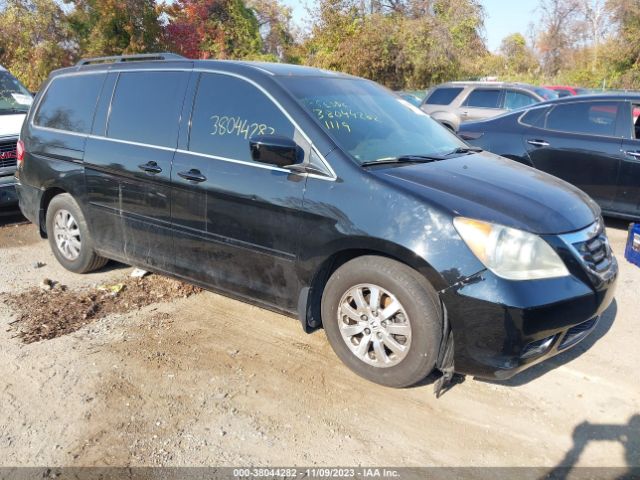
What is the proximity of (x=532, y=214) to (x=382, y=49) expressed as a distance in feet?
74.3

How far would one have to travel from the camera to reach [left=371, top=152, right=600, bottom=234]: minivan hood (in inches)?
126

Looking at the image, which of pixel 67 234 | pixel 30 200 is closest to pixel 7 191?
pixel 30 200

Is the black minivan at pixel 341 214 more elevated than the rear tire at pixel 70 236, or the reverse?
the black minivan at pixel 341 214

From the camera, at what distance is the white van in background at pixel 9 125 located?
6.98 meters

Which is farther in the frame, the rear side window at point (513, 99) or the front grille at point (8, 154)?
the rear side window at point (513, 99)

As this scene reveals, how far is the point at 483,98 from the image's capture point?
474 inches

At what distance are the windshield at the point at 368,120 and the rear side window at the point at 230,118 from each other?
0.22 metres

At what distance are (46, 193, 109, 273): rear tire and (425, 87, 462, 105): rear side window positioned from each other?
30.1 ft

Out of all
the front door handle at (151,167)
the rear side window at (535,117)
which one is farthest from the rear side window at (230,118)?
the rear side window at (535,117)

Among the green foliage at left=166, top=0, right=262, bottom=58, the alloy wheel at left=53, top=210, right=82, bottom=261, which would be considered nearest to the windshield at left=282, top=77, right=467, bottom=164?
the alloy wheel at left=53, top=210, right=82, bottom=261

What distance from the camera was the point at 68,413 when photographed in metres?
3.26

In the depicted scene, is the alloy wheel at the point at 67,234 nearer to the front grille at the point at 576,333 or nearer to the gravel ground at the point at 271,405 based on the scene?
the gravel ground at the point at 271,405

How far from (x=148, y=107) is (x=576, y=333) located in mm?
3454

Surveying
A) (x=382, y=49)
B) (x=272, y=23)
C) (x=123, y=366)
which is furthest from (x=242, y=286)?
(x=272, y=23)
